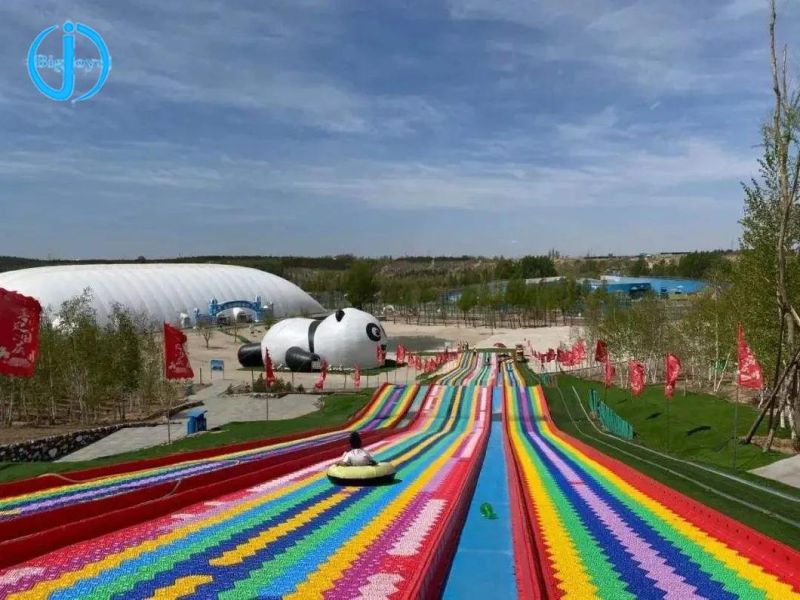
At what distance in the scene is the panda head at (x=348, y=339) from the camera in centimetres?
4919

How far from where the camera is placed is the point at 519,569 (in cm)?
701

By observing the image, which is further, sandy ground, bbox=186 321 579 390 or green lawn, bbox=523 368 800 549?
sandy ground, bbox=186 321 579 390

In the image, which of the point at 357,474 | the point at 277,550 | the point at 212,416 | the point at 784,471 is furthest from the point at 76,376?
the point at 784,471

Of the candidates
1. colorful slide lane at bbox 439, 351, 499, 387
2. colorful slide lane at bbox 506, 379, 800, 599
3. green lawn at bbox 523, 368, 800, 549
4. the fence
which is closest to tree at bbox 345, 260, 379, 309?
colorful slide lane at bbox 439, 351, 499, 387

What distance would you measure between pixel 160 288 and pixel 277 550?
8656 centimetres

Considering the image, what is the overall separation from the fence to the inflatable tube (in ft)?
49.1

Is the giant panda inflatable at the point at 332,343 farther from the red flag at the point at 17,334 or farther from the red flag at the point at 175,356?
the red flag at the point at 17,334

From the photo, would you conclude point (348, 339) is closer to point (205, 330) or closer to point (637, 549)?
point (205, 330)

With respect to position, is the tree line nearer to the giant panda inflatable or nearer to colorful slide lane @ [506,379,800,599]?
the giant panda inflatable

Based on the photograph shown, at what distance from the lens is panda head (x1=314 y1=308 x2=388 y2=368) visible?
49188 millimetres

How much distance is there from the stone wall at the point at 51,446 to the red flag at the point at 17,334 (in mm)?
9394

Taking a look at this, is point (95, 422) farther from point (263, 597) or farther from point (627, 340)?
point (627, 340)

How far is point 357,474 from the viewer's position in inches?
436

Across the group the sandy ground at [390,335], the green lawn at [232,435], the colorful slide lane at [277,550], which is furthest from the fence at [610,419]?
the sandy ground at [390,335]
